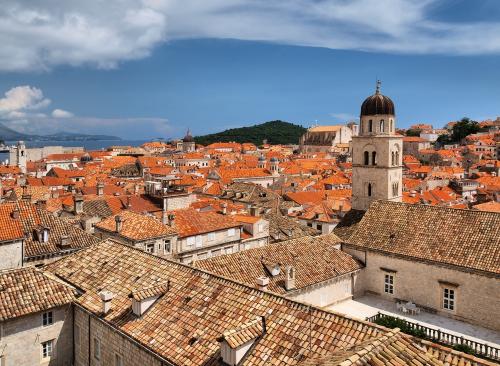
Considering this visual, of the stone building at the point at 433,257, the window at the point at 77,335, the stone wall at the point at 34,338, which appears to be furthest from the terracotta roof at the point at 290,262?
the stone wall at the point at 34,338

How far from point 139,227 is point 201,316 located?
743 inches

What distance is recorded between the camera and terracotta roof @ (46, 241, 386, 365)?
13.1 m

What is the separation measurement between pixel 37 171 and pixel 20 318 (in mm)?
114039

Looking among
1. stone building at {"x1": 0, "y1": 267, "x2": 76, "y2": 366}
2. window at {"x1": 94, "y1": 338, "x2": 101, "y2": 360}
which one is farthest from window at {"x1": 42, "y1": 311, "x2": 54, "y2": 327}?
window at {"x1": 94, "y1": 338, "x2": 101, "y2": 360}

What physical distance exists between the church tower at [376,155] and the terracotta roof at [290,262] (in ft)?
22.1

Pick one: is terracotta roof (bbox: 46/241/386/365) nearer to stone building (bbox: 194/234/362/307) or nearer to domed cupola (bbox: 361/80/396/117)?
stone building (bbox: 194/234/362/307)

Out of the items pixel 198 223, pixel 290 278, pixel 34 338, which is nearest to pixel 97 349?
pixel 34 338

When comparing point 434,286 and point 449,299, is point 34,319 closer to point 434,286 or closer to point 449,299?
point 434,286

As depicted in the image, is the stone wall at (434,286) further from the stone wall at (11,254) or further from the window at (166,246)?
the stone wall at (11,254)

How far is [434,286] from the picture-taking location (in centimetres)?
2848

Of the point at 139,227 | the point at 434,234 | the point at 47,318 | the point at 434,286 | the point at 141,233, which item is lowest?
the point at 434,286

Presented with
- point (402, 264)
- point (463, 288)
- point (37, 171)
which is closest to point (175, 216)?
point (402, 264)

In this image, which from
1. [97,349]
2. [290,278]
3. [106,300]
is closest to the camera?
[106,300]

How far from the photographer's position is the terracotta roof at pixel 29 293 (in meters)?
18.0
